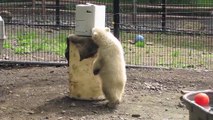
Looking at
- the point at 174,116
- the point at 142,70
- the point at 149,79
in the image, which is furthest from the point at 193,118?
the point at 142,70

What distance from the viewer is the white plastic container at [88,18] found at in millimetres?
5867

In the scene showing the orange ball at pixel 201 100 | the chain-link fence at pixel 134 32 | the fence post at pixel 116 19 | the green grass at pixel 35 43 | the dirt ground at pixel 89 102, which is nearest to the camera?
the orange ball at pixel 201 100

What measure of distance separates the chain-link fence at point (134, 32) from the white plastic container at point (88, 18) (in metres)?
2.00

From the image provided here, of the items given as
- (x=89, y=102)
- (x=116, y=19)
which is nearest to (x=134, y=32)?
(x=116, y=19)

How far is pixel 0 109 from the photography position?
561cm

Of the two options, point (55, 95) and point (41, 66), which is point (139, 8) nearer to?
point (41, 66)

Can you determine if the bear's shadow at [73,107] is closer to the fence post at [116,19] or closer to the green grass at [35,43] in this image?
the fence post at [116,19]

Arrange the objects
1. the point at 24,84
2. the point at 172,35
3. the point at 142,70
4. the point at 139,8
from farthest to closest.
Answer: the point at 139,8 < the point at 172,35 < the point at 142,70 < the point at 24,84

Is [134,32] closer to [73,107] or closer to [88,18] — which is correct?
[88,18]

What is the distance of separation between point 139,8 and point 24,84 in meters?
4.65

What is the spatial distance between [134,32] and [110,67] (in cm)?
343

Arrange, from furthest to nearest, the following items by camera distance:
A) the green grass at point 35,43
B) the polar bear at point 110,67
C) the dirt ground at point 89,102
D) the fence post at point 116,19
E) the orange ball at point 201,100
Result: 1. the green grass at point 35,43
2. the fence post at point 116,19
3. the polar bear at point 110,67
4. the dirt ground at point 89,102
5. the orange ball at point 201,100

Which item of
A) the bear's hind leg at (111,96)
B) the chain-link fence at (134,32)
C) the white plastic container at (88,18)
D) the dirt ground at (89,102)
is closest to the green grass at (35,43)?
the chain-link fence at (134,32)

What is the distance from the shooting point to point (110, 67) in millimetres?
5520
